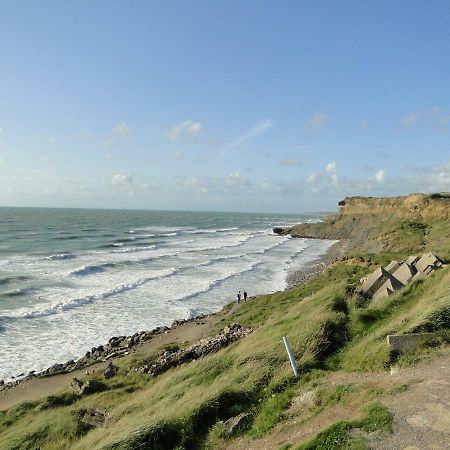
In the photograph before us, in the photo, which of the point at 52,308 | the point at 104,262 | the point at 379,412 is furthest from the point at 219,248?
the point at 379,412

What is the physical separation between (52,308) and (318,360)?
24633mm

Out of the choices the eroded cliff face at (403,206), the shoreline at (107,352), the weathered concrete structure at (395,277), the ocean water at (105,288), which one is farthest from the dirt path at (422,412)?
the eroded cliff face at (403,206)

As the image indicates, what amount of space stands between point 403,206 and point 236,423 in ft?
224

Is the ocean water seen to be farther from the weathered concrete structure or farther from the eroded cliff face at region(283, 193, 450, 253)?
the weathered concrete structure

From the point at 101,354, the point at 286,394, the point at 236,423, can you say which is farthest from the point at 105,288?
the point at 236,423

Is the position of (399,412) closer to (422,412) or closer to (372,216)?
(422,412)

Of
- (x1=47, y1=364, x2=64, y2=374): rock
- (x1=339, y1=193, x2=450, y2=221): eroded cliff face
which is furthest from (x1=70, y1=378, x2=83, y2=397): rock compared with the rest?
(x1=339, y1=193, x2=450, y2=221): eroded cliff face

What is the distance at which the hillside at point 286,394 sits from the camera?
809 cm

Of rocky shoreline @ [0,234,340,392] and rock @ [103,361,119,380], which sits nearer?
rock @ [103,361,119,380]

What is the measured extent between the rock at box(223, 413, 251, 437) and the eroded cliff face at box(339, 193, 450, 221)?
5024 cm

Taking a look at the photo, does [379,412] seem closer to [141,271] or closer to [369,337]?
[369,337]

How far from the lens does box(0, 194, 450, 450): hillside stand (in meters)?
8.09

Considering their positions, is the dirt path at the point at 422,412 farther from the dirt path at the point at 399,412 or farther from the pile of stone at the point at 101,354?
the pile of stone at the point at 101,354

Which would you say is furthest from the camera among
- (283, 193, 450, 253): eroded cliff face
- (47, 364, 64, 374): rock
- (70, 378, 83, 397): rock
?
(283, 193, 450, 253): eroded cliff face
